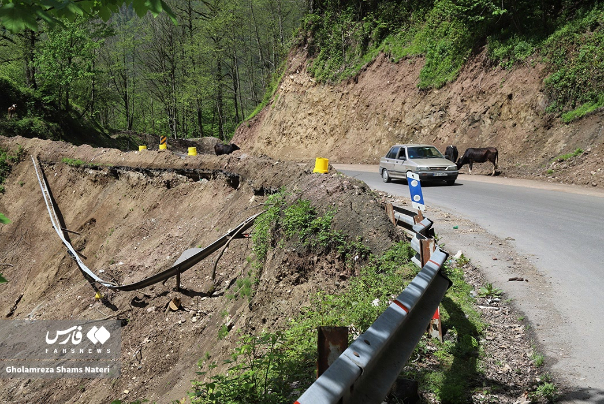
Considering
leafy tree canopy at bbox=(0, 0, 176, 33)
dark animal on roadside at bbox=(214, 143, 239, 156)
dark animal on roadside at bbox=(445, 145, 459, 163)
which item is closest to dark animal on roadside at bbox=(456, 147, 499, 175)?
dark animal on roadside at bbox=(445, 145, 459, 163)

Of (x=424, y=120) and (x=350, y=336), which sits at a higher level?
(x=424, y=120)

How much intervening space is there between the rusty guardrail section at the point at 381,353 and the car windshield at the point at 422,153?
49.8 ft

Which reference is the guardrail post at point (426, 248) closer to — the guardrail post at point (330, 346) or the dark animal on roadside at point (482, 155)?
the guardrail post at point (330, 346)

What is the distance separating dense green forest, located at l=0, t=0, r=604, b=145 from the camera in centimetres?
1992

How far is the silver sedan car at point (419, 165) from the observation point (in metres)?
17.4

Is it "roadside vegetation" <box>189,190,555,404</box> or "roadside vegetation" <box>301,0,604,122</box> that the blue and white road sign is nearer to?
→ "roadside vegetation" <box>189,190,555,404</box>

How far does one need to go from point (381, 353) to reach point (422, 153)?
1679 cm

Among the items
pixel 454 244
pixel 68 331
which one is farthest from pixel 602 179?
pixel 68 331

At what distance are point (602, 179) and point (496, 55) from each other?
35.1 feet

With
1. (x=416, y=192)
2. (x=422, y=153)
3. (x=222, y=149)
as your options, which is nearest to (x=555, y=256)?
(x=416, y=192)

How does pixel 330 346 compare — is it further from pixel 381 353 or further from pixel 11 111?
pixel 11 111

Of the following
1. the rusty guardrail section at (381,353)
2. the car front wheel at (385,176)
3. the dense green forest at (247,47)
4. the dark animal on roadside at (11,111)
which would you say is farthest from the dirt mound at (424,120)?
the dark animal on roadside at (11,111)

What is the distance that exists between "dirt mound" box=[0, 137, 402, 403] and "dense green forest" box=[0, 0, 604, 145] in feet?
14.3

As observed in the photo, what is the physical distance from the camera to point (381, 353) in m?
2.60
